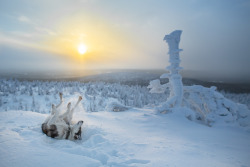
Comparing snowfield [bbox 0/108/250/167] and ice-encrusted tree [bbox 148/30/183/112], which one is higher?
ice-encrusted tree [bbox 148/30/183/112]

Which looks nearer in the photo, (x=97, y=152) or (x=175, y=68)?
(x=97, y=152)

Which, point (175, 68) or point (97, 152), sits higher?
point (175, 68)

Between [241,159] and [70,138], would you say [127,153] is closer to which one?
[70,138]

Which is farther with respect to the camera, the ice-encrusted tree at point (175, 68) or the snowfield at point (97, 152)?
the ice-encrusted tree at point (175, 68)

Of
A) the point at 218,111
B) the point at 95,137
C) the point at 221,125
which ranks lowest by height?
the point at 221,125

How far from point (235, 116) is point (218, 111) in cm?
120

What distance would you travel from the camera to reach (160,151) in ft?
12.0

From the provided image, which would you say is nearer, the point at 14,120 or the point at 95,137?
the point at 95,137

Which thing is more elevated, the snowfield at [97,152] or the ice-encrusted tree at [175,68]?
the ice-encrusted tree at [175,68]

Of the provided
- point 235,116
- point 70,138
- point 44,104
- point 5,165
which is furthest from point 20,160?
point 44,104

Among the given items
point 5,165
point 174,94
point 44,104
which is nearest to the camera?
point 5,165

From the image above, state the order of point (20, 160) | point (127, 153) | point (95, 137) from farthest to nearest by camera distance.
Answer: point (95, 137) < point (127, 153) < point (20, 160)

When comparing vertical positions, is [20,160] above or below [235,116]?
above

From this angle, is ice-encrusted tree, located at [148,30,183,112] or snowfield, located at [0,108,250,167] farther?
ice-encrusted tree, located at [148,30,183,112]
